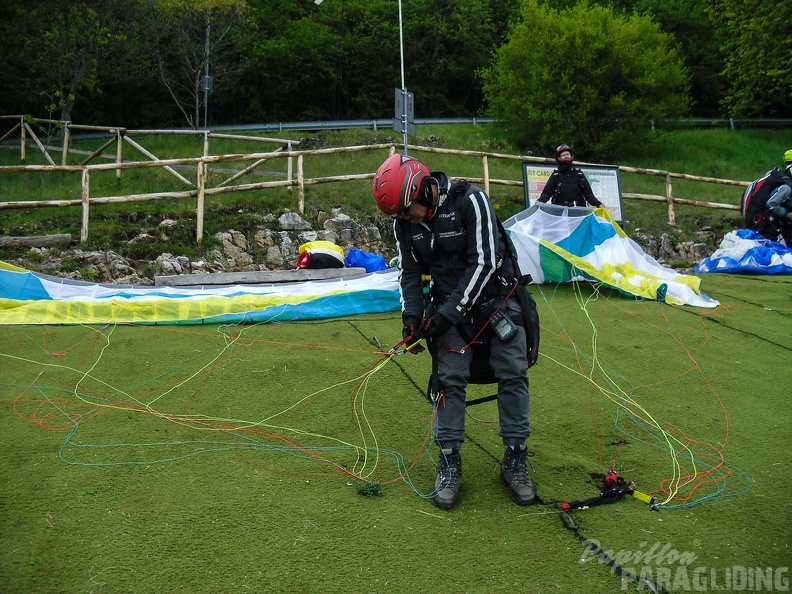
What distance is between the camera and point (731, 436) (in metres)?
4.42

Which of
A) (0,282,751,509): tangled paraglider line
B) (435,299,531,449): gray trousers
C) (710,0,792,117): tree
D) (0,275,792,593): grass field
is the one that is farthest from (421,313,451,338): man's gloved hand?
(710,0,792,117): tree

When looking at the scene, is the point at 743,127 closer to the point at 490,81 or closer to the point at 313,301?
the point at 490,81

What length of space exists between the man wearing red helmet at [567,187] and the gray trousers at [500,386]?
6208mm

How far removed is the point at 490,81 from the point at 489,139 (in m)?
1.68

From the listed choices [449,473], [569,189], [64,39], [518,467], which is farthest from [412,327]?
[64,39]

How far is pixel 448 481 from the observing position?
362cm

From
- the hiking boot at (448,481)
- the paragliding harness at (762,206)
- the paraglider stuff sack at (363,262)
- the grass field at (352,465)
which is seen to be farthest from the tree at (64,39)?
the hiking boot at (448,481)

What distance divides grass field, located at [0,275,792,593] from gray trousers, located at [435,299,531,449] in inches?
12.4

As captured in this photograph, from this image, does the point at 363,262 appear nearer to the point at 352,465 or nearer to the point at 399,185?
the point at 352,465

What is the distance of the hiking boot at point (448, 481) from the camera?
11.7ft

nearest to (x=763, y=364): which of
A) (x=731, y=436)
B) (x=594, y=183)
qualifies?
(x=731, y=436)

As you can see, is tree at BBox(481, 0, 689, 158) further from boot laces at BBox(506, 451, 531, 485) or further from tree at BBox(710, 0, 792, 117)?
boot laces at BBox(506, 451, 531, 485)

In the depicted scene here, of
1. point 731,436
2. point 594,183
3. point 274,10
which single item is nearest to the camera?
point 731,436

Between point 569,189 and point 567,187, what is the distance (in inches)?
1.5
